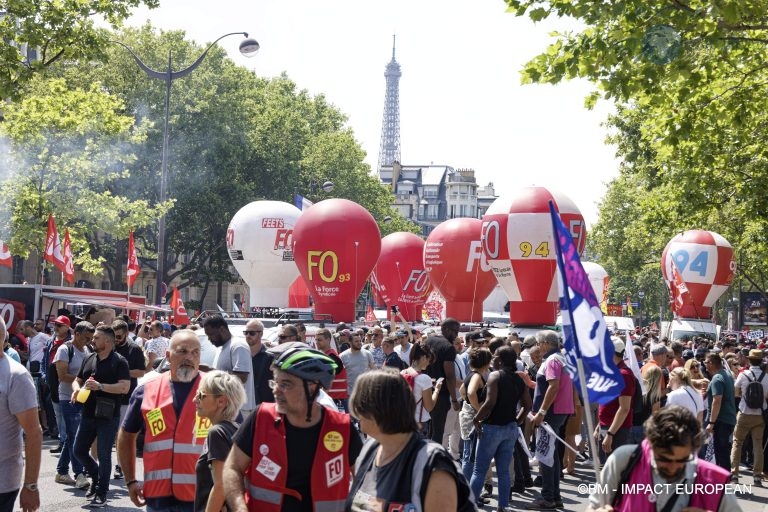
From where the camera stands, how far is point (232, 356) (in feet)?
30.2

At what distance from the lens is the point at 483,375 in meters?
10.8

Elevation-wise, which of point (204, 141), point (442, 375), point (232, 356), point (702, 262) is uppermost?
point (204, 141)

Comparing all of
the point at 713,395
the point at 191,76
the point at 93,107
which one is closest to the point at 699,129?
the point at 713,395

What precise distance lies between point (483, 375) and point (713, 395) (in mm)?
3750

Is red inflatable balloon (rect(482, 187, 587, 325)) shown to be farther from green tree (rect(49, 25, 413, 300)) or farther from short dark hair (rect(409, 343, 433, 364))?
green tree (rect(49, 25, 413, 300))

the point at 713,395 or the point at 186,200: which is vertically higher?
the point at 186,200

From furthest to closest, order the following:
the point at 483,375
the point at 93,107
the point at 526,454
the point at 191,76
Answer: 1. the point at 191,76
2. the point at 93,107
3. the point at 526,454
4. the point at 483,375

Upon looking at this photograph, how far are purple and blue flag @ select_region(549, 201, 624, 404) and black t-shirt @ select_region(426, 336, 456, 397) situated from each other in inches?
251

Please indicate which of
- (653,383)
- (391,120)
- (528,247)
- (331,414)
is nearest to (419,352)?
(653,383)

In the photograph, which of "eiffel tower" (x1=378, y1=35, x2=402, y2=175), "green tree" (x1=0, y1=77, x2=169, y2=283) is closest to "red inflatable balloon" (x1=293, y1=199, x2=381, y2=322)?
"green tree" (x1=0, y1=77, x2=169, y2=283)

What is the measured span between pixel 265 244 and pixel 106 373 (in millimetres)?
23583

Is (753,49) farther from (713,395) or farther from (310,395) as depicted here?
(310,395)

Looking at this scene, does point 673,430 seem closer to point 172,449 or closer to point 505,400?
point 172,449

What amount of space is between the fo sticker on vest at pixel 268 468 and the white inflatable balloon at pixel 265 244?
2882 centimetres
